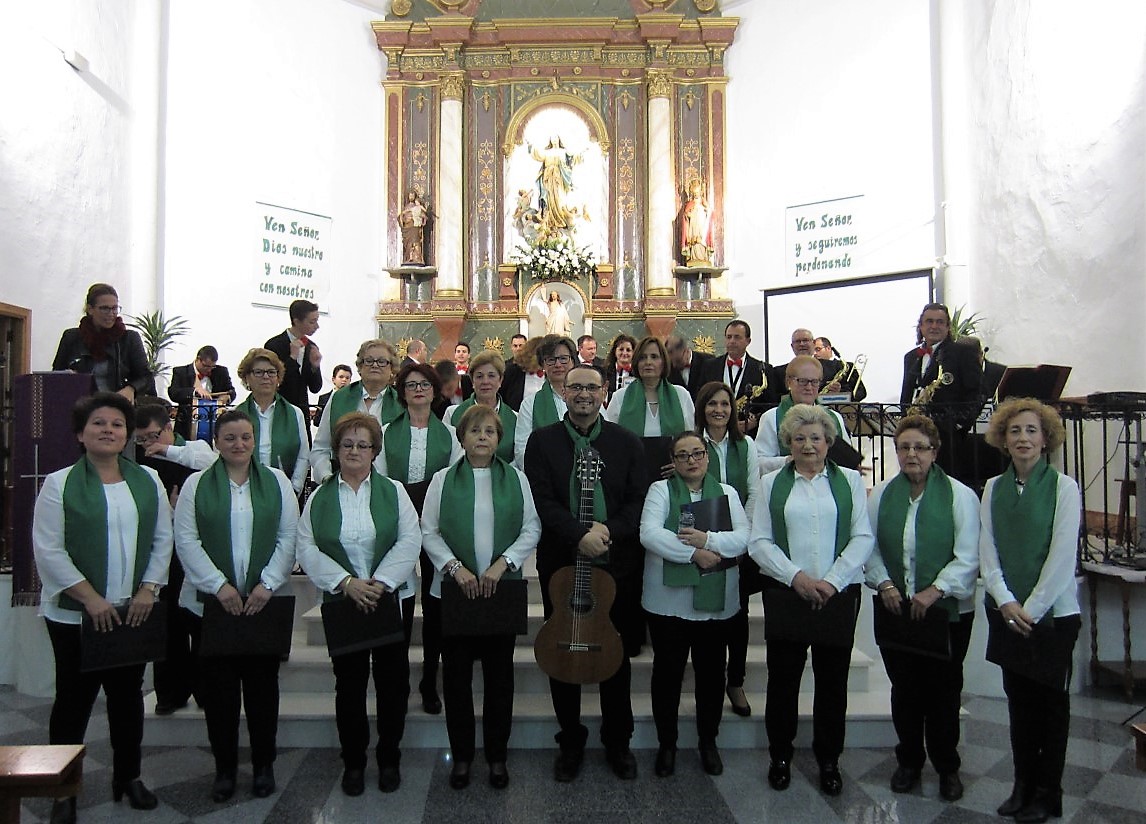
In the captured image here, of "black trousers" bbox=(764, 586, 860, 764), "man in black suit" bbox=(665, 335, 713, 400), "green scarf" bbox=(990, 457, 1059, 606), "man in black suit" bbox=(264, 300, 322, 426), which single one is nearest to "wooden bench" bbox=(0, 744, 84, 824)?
"black trousers" bbox=(764, 586, 860, 764)

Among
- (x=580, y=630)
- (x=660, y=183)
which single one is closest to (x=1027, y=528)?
(x=580, y=630)

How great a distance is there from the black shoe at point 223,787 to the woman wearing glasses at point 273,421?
56.1 inches

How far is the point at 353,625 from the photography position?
3.48m

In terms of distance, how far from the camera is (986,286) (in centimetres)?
952

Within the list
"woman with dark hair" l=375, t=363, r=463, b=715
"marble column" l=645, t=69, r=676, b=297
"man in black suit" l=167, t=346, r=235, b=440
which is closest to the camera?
"woman with dark hair" l=375, t=363, r=463, b=715

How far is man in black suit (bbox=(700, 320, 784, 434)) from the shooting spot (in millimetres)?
5836

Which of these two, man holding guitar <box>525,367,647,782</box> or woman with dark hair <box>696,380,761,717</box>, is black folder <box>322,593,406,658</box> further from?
woman with dark hair <box>696,380,761,717</box>

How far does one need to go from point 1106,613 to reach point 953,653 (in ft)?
7.10

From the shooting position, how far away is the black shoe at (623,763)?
3717 mm

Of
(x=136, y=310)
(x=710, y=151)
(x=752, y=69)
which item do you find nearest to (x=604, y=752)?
(x=136, y=310)

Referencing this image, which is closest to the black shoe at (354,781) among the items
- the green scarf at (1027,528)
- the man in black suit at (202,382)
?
the green scarf at (1027,528)

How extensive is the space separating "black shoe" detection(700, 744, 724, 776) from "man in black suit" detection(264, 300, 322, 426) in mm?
2996

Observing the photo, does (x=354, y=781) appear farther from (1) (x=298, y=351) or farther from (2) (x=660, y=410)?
(1) (x=298, y=351)

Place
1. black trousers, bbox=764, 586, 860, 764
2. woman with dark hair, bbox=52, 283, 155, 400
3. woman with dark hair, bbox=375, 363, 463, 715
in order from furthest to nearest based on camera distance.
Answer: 1. woman with dark hair, bbox=52, 283, 155, 400
2. woman with dark hair, bbox=375, 363, 463, 715
3. black trousers, bbox=764, 586, 860, 764
